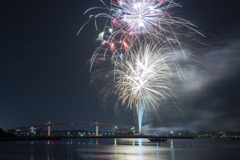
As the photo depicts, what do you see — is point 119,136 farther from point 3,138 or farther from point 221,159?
point 221,159

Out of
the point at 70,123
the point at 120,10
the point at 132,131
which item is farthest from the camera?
the point at 132,131

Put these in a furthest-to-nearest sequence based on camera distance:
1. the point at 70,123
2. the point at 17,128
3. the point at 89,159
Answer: the point at 17,128
the point at 70,123
the point at 89,159

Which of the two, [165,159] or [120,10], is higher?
[120,10]

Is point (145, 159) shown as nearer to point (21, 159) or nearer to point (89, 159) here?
point (89, 159)

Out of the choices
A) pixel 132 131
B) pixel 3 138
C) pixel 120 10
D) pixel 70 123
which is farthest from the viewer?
pixel 132 131

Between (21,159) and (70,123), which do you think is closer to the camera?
(21,159)

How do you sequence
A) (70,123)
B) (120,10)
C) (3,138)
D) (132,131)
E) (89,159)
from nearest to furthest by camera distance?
(89,159), (120,10), (3,138), (70,123), (132,131)

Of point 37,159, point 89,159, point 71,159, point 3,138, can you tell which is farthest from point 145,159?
point 3,138

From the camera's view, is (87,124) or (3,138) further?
(87,124)

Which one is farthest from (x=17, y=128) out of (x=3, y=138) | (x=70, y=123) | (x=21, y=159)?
(x=21, y=159)
